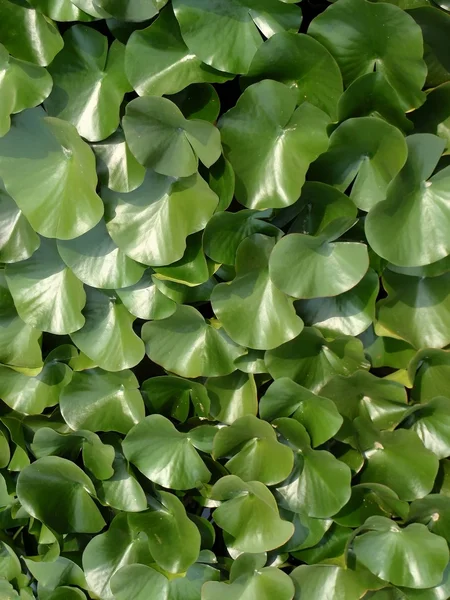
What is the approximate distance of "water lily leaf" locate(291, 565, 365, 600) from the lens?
2.43ft

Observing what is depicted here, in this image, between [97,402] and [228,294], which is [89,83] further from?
[97,402]

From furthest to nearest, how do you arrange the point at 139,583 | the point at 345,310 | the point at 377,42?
1. the point at 139,583
2. the point at 345,310
3. the point at 377,42

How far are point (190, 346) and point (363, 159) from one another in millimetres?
309

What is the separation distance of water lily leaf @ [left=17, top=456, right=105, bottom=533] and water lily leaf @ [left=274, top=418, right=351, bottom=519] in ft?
0.86

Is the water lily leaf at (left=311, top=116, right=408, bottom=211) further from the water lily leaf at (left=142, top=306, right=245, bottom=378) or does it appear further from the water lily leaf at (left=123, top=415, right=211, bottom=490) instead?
the water lily leaf at (left=123, top=415, right=211, bottom=490)

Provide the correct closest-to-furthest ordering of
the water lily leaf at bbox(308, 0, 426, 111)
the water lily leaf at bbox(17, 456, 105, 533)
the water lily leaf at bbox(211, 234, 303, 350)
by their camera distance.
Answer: the water lily leaf at bbox(308, 0, 426, 111) < the water lily leaf at bbox(211, 234, 303, 350) < the water lily leaf at bbox(17, 456, 105, 533)

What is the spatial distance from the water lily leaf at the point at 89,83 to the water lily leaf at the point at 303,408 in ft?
1.18

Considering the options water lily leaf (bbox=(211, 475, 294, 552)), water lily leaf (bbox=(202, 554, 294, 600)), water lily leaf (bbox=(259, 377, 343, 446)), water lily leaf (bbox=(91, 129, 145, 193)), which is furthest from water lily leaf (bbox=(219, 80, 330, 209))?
water lily leaf (bbox=(202, 554, 294, 600))

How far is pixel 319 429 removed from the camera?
69 centimetres

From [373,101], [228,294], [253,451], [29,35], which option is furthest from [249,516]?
[29,35]

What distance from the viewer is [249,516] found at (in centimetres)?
71

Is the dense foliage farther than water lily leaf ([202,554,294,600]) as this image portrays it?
No

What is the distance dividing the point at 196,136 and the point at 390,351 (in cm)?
36

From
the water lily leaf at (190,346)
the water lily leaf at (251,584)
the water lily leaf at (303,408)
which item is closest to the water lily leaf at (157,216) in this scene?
the water lily leaf at (190,346)
